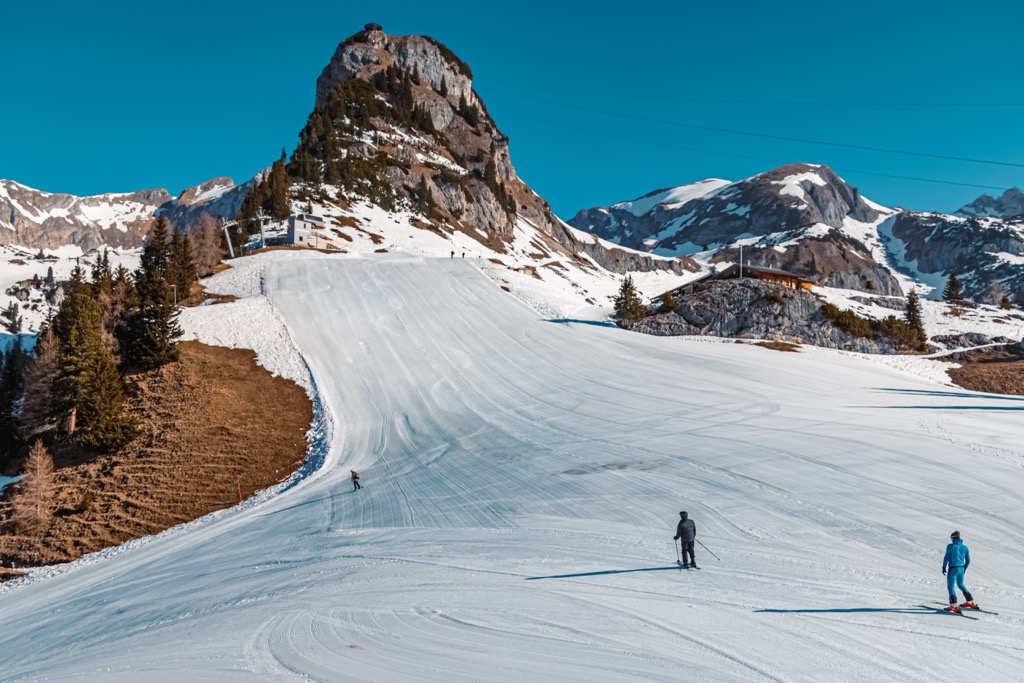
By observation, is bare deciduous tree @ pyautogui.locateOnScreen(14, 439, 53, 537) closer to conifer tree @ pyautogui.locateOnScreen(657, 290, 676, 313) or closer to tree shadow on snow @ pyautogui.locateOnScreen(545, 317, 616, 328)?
tree shadow on snow @ pyautogui.locateOnScreen(545, 317, 616, 328)

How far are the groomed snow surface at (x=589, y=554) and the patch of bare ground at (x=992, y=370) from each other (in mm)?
10381

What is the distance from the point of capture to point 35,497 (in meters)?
27.1

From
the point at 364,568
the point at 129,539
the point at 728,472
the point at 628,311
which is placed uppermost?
the point at 628,311

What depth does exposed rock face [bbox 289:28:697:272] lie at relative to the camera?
128m

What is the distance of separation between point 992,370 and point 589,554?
4485 cm

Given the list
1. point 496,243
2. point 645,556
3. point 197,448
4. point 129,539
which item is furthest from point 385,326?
point 496,243

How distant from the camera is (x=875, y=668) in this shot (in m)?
9.30

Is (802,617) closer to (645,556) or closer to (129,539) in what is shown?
(645,556)

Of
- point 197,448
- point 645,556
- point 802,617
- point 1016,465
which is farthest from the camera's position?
point 197,448

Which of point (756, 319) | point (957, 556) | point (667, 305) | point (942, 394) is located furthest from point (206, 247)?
point (957, 556)

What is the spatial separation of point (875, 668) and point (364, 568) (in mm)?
11335

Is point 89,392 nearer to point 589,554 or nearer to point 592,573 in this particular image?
point 589,554

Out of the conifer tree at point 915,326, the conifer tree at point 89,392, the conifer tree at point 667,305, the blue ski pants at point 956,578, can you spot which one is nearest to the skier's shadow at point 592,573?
the blue ski pants at point 956,578

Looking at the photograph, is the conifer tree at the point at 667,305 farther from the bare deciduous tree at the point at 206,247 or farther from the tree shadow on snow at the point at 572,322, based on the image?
the bare deciduous tree at the point at 206,247
